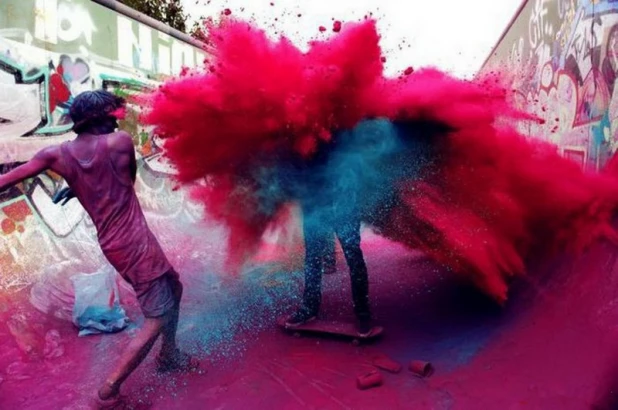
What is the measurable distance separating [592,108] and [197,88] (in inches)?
137

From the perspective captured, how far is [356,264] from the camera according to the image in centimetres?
330

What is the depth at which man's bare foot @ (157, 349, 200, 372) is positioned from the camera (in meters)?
3.06

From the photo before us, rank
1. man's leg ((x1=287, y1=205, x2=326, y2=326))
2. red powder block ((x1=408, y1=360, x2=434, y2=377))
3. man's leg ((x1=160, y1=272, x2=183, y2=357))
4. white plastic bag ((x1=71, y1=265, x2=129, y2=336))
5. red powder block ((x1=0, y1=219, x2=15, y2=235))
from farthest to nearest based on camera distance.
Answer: red powder block ((x1=0, y1=219, x2=15, y2=235)) → white plastic bag ((x1=71, y1=265, x2=129, y2=336)) → man's leg ((x1=287, y1=205, x2=326, y2=326)) → man's leg ((x1=160, y1=272, x2=183, y2=357)) → red powder block ((x1=408, y1=360, x2=434, y2=377))

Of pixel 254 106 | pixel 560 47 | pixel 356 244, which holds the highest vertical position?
pixel 560 47

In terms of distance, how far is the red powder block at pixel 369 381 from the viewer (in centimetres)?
273

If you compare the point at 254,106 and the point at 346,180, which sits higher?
the point at 254,106

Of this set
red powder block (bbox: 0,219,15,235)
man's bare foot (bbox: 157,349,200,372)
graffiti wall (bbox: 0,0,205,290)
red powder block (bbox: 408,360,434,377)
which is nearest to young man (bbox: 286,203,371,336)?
red powder block (bbox: 408,360,434,377)

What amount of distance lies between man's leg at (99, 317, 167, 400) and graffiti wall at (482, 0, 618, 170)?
3161 mm

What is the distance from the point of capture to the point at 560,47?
5.42 m

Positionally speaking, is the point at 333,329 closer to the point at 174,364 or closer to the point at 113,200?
the point at 174,364

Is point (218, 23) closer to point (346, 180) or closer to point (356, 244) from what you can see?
point (346, 180)

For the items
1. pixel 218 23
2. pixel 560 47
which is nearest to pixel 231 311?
pixel 218 23

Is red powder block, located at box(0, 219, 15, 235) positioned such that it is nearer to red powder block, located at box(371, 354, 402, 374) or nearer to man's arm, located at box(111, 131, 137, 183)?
man's arm, located at box(111, 131, 137, 183)

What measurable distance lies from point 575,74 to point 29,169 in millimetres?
4940
